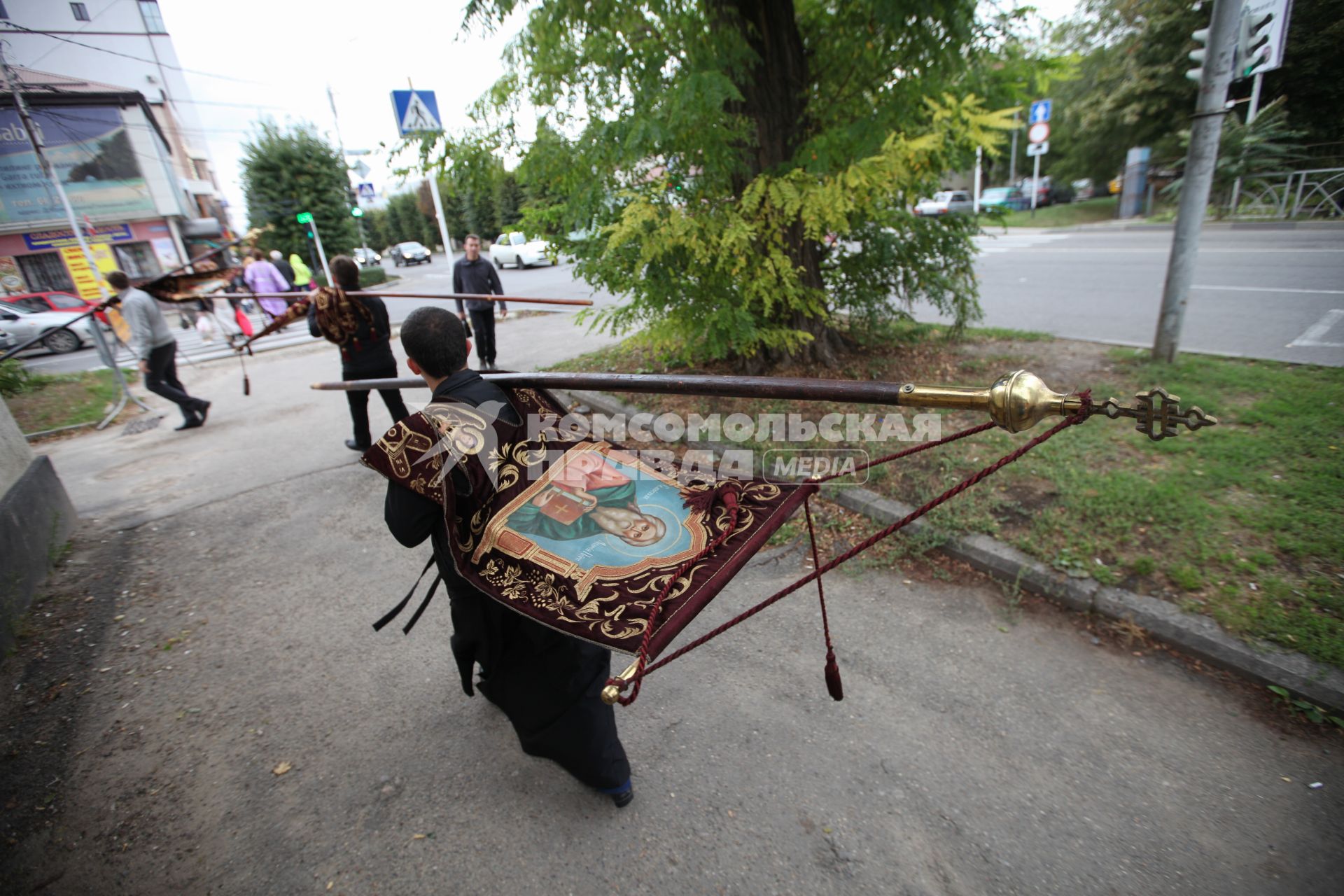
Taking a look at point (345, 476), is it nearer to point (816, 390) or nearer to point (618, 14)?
point (618, 14)

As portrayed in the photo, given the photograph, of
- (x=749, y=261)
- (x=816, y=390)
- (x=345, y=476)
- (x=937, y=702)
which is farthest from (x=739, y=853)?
(x=345, y=476)

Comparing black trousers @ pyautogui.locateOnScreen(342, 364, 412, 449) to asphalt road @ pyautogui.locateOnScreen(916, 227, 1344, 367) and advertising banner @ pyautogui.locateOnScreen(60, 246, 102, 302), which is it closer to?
advertising banner @ pyautogui.locateOnScreen(60, 246, 102, 302)

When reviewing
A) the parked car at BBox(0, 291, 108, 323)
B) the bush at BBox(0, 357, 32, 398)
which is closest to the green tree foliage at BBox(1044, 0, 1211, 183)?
the bush at BBox(0, 357, 32, 398)

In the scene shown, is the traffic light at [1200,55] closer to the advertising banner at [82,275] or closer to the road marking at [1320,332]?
→ the road marking at [1320,332]

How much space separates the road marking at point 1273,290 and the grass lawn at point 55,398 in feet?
51.7

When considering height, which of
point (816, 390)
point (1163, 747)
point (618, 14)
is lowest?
point (1163, 747)

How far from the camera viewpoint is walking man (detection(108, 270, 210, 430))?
272 inches

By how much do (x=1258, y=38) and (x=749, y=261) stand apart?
14.2 feet

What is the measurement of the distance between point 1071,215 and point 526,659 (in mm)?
30812

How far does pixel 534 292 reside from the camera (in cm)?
1644

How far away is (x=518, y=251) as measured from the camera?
23.6 metres

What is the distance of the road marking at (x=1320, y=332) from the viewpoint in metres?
5.79

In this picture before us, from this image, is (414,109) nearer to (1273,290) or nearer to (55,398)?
(55,398)

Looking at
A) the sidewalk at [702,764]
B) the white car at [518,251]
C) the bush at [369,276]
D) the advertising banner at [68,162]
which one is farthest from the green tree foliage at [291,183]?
the sidewalk at [702,764]
